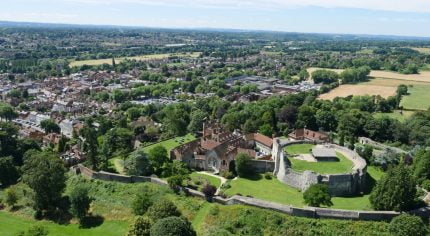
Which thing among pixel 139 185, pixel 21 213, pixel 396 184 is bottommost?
pixel 21 213

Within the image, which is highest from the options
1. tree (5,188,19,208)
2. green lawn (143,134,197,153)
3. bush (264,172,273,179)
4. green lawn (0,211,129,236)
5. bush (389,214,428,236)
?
bush (389,214,428,236)

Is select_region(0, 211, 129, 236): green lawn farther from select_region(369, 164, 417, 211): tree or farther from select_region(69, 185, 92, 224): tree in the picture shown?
select_region(369, 164, 417, 211): tree

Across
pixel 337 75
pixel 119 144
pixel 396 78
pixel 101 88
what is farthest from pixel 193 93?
pixel 396 78

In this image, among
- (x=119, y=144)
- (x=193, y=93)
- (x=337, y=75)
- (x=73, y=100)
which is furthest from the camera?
(x=337, y=75)

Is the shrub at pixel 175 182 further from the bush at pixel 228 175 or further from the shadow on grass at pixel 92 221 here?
the shadow on grass at pixel 92 221

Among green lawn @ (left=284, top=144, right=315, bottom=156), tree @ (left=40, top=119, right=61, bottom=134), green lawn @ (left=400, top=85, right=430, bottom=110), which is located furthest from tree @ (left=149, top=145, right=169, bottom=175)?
green lawn @ (left=400, top=85, right=430, bottom=110)

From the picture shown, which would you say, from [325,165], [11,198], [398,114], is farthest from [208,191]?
[398,114]

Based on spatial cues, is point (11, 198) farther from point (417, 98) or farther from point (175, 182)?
point (417, 98)

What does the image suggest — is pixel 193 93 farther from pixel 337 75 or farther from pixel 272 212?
pixel 272 212

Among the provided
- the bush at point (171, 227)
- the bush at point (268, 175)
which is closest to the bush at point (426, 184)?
the bush at point (268, 175)
